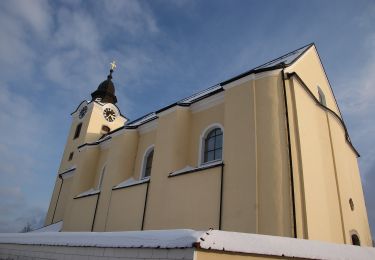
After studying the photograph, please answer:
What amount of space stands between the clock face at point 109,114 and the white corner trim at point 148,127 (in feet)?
30.7

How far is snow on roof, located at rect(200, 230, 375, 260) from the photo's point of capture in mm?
3753

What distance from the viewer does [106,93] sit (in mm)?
26688

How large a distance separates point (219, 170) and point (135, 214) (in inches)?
182

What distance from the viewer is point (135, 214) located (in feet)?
42.4

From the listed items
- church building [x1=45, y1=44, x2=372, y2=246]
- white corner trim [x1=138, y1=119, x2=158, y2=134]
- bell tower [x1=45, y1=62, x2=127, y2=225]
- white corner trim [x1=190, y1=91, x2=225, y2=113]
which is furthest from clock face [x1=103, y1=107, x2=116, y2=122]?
white corner trim [x1=190, y1=91, x2=225, y2=113]

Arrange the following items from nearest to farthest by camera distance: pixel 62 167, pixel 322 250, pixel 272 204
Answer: pixel 322 250
pixel 272 204
pixel 62 167

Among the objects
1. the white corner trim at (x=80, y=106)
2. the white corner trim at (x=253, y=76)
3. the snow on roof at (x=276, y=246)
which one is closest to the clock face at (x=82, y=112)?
the white corner trim at (x=80, y=106)

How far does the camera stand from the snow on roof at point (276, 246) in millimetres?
3753

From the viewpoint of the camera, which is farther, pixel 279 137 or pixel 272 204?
pixel 279 137

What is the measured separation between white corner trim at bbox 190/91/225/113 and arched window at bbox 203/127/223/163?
111 cm

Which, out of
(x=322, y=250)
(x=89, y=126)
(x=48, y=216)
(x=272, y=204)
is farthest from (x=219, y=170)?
(x=48, y=216)

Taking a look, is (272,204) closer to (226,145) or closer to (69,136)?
(226,145)

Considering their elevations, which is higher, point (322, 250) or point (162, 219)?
point (162, 219)

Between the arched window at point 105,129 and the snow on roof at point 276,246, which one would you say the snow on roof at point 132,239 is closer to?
the snow on roof at point 276,246
